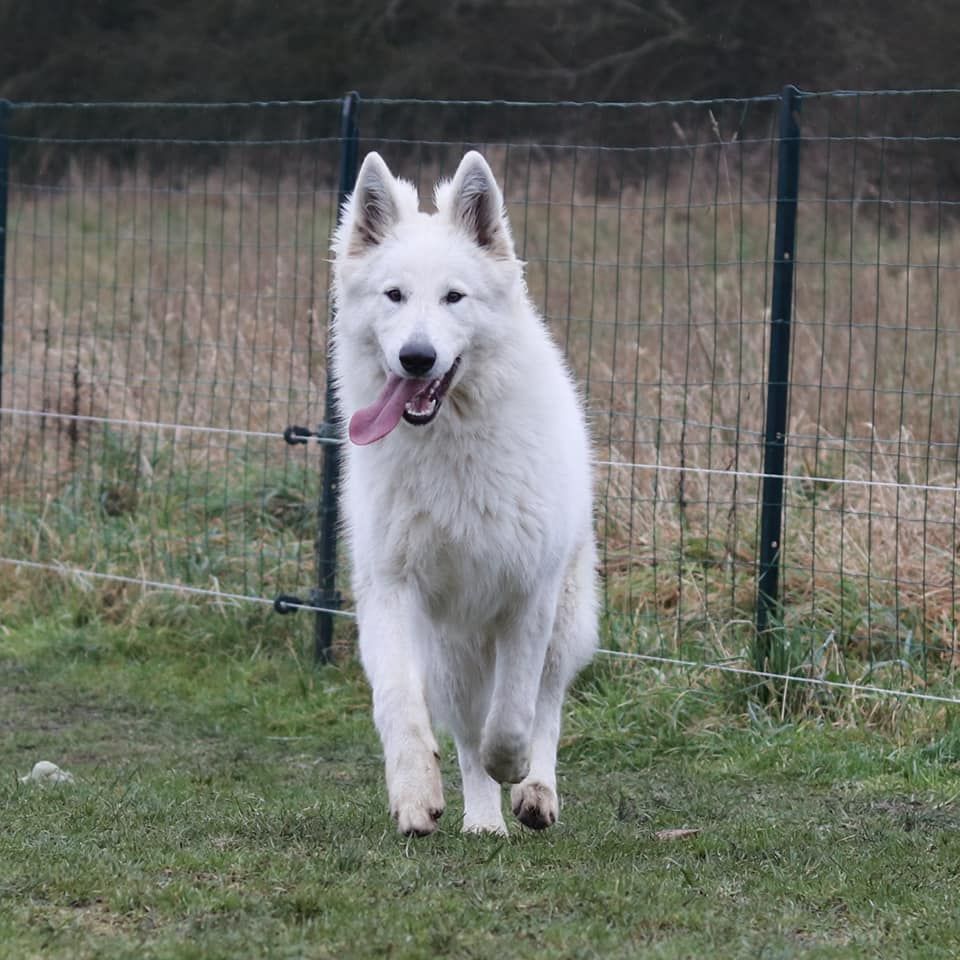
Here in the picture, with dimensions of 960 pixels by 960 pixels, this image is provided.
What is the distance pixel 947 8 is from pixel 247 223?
849 cm

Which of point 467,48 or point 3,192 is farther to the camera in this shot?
point 467,48

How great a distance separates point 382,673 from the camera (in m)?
3.93

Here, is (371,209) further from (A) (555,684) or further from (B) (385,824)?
(B) (385,824)

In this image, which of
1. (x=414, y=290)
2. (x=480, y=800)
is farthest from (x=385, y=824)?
(x=414, y=290)

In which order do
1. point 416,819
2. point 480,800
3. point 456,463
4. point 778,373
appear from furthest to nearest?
point 778,373 < point 480,800 < point 456,463 < point 416,819

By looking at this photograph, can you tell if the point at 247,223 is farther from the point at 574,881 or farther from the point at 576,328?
the point at 574,881

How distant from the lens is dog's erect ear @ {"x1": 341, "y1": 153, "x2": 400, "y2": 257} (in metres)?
4.16

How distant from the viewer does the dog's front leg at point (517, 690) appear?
4.01 metres

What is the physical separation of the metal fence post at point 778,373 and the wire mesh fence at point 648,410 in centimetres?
5

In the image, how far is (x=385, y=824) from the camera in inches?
164

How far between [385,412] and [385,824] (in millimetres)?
1174

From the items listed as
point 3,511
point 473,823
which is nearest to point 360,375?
point 473,823

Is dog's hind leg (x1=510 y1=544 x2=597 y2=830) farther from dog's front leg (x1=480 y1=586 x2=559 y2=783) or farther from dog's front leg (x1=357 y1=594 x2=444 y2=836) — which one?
dog's front leg (x1=357 y1=594 x2=444 y2=836)

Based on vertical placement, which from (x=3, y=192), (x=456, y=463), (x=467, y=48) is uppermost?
(x=467, y=48)
